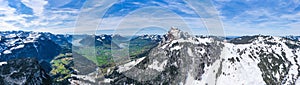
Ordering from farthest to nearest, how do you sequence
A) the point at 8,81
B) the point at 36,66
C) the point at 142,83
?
1. the point at 142,83
2. the point at 36,66
3. the point at 8,81

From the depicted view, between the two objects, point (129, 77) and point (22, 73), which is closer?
point (22, 73)

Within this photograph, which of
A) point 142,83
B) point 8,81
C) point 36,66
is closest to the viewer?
point 8,81

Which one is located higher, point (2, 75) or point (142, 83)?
point (2, 75)

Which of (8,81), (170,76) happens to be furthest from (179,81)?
(8,81)

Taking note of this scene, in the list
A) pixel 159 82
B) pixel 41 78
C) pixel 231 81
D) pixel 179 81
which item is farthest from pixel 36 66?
pixel 231 81

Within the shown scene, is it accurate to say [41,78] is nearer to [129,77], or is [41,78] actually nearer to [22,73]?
[22,73]

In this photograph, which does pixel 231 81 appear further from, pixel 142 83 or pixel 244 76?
pixel 142 83
